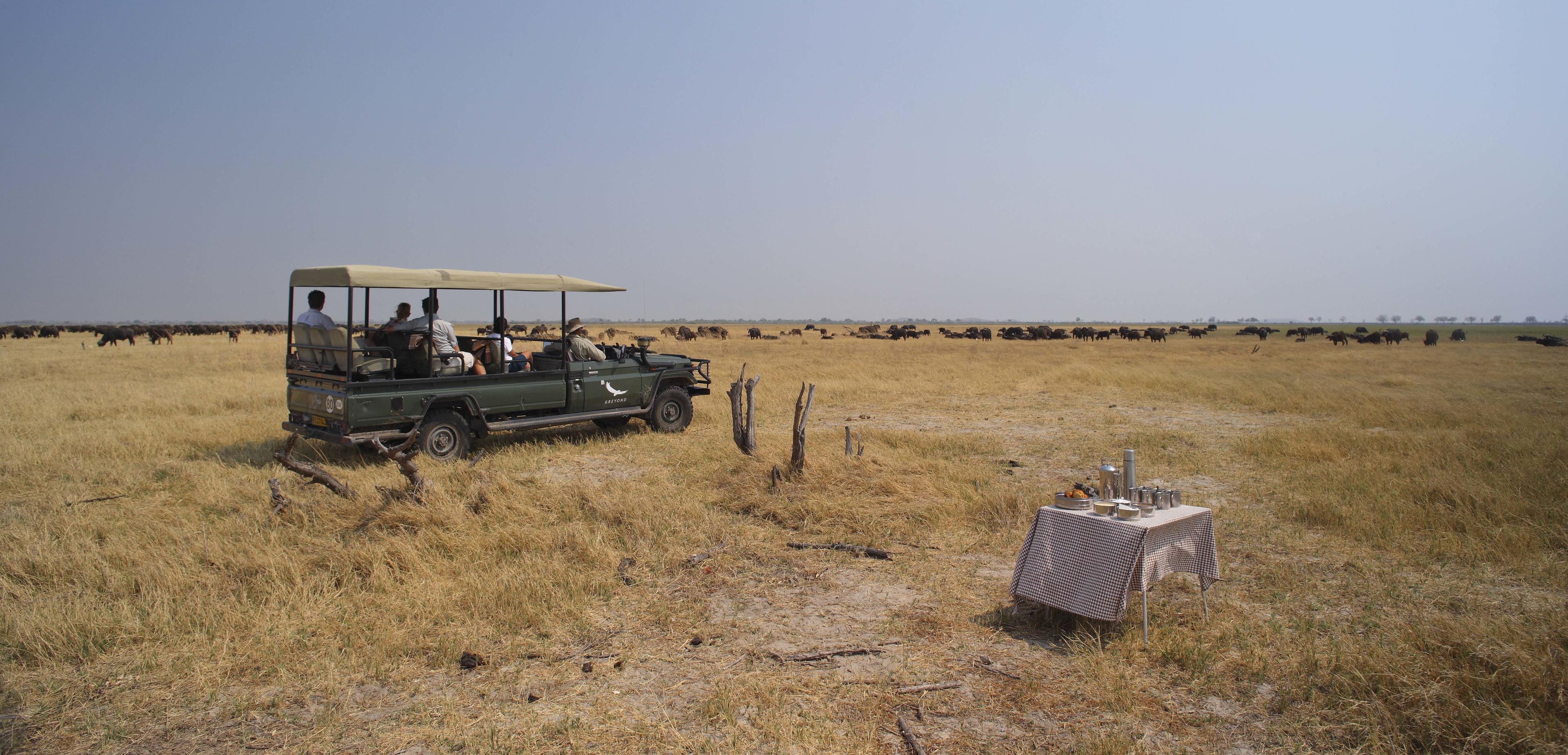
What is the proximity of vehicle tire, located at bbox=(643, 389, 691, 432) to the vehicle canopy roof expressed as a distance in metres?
2.15

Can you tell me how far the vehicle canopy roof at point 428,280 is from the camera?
907cm

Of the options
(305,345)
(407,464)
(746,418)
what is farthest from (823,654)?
(305,345)

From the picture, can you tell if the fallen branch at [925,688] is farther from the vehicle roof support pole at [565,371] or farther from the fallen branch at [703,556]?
the vehicle roof support pole at [565,371]

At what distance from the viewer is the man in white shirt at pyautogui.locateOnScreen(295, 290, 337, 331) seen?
32.8 feet

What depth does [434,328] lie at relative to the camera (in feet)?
33.1

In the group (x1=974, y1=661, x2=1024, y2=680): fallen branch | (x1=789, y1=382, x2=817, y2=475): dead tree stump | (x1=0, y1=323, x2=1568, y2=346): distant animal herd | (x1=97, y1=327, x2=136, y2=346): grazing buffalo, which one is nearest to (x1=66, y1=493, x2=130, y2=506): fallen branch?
(x1=789, y1=382, x2=817, y2=475): dead tree stump

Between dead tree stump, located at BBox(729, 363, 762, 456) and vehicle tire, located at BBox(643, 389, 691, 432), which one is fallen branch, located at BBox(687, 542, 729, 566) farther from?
vehicle tire, located at BBox(643, 389, 691, 432)

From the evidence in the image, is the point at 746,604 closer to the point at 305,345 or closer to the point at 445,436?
the point at 445,436

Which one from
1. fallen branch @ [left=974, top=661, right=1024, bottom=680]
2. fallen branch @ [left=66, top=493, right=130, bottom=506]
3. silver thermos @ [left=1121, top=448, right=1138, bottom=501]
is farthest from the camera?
fallen branch @ [left=66, top=493, right=130, bottom=506]

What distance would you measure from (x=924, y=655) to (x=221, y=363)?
27793 mm

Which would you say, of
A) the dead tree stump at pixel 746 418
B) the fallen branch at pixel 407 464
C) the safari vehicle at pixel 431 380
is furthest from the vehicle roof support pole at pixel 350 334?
the dead tree stump at pixel 746 418

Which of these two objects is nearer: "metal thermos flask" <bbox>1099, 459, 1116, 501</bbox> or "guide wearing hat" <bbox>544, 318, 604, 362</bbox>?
"metal thermos flask" <bbox>1099, 459, 1116, 501</bbox>

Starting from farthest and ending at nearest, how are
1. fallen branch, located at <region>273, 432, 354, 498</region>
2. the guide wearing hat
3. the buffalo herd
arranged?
the buffalo herd, the guide wearing hat, fallen branch, located at <region>273, 432, 354, 498</region>

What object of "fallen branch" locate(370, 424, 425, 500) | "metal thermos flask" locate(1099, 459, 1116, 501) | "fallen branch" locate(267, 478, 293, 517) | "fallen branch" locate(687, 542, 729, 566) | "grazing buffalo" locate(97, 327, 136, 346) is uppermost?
"grazing buffalo" locate(97, 327, 136, 346)
